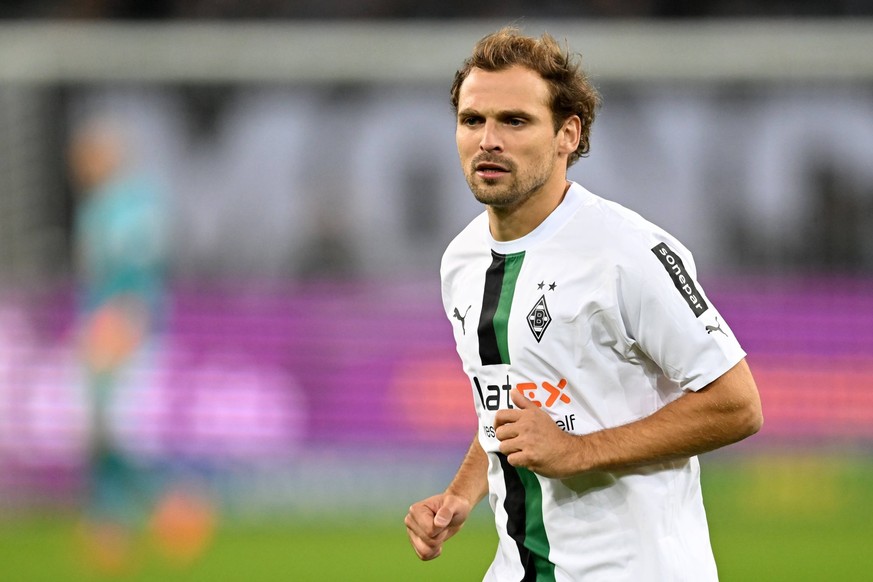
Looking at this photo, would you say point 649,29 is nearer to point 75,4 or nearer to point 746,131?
point 746,131

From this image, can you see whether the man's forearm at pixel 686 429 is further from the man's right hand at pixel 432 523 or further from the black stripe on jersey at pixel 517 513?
the man's right hand at pixel 432 523

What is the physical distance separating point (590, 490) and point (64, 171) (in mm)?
7529

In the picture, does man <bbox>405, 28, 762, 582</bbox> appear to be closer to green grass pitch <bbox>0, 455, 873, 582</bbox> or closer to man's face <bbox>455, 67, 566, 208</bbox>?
man's face <bbox>455, 67, 566, 208</bbox>

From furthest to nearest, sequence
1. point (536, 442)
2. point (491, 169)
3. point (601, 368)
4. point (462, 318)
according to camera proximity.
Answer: point (462, 318)
point (491, 169)
point (601, 368)
point (536, 442)

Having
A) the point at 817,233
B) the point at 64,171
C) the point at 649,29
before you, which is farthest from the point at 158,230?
the point at 817,233

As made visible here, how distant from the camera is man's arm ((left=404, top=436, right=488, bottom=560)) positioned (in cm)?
343

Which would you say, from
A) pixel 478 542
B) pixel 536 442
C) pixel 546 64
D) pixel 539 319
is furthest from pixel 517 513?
pixel 478 542

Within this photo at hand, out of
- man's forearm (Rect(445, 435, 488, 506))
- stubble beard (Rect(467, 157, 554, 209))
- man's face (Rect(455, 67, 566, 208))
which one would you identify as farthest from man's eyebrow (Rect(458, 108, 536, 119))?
man's forearm (Rect(445, 435, 488, 506))

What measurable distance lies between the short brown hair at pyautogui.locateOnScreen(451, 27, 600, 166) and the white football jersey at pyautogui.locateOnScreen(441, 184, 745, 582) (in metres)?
0.25

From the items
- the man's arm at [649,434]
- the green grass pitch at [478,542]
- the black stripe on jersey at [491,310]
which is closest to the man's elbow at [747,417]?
the man's arm at [649,434]

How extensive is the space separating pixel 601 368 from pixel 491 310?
15.0 inches

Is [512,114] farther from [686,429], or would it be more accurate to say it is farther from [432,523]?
[432,523]

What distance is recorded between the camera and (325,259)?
978cm

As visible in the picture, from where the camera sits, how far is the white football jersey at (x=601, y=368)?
310 cm
